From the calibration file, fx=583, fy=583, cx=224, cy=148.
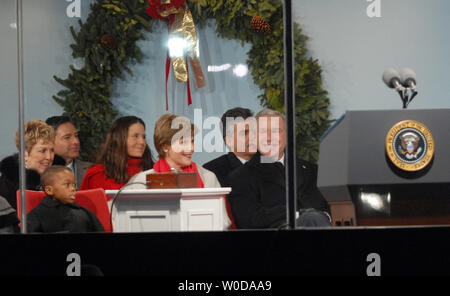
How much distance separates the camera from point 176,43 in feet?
12.5

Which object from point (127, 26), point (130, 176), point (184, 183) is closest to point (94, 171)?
point (130, 176)

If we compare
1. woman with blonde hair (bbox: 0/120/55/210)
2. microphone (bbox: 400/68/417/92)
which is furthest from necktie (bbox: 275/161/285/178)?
woman with blonde hair (bbox: 0/120/55/210)

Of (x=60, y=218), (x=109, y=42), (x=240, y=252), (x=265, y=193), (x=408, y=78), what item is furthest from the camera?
(x=109, y=42)

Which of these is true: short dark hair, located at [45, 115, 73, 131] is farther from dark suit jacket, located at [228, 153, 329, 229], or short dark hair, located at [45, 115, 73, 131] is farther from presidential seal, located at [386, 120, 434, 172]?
presidential seal, located at [386, 120, 434, 172]

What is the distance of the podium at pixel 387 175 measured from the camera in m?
2.88

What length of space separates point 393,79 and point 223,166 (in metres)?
1.19

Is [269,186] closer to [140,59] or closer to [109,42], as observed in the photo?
[140,59]

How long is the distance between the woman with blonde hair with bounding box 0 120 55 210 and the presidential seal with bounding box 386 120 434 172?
2.08 m

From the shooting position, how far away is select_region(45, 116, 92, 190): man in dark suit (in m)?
3.70

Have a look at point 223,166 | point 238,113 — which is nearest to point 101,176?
point 223,166

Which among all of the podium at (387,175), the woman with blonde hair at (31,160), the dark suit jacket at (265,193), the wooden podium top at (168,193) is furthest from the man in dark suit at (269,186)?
the woman with blonde hair at (31,160)

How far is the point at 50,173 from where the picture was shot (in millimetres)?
3635
